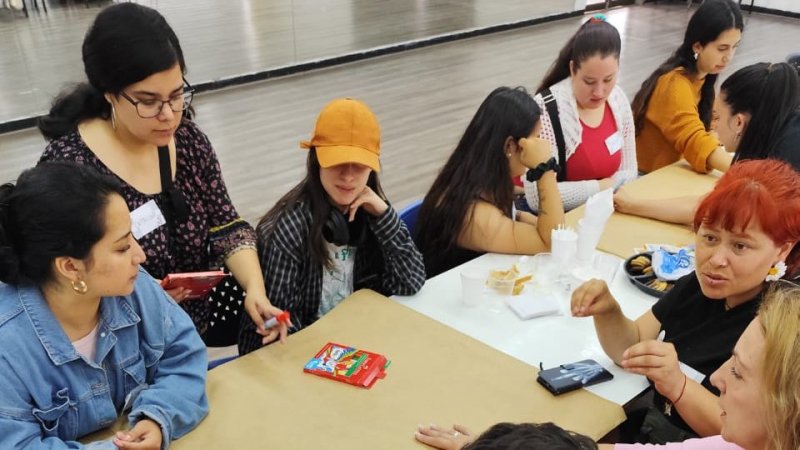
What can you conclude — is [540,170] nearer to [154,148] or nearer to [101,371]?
[154,148]

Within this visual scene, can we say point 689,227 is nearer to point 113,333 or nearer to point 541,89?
point 541,89

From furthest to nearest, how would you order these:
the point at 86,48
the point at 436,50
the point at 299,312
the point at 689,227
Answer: the point at 436,50 → the point at 689,227 → the point at 299,312 → the point at 86,48

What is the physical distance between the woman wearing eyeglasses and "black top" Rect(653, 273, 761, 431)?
1083 mm

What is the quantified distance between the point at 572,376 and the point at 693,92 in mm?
2178

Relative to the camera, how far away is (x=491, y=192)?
2414mm

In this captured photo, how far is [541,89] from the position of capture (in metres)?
3.18

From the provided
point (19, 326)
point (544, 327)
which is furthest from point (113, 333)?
point (544, 327)

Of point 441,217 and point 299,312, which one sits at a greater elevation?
point 441,217

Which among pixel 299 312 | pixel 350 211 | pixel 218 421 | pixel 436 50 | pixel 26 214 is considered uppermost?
pixel 26 214

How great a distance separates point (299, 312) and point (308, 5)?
6.34 m

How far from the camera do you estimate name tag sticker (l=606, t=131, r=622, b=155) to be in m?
3.09

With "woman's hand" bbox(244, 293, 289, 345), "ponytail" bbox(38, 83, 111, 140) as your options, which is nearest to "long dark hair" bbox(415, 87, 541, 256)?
"woman's hand" bbox(244, 293, 289, 345)

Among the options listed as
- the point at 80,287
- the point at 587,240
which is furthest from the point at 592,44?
the point at 80,287

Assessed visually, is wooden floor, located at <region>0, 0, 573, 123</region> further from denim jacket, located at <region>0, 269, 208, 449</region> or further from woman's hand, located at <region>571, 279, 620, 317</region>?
woman's hand, located at <region>571, 279, 620, 317</region>
